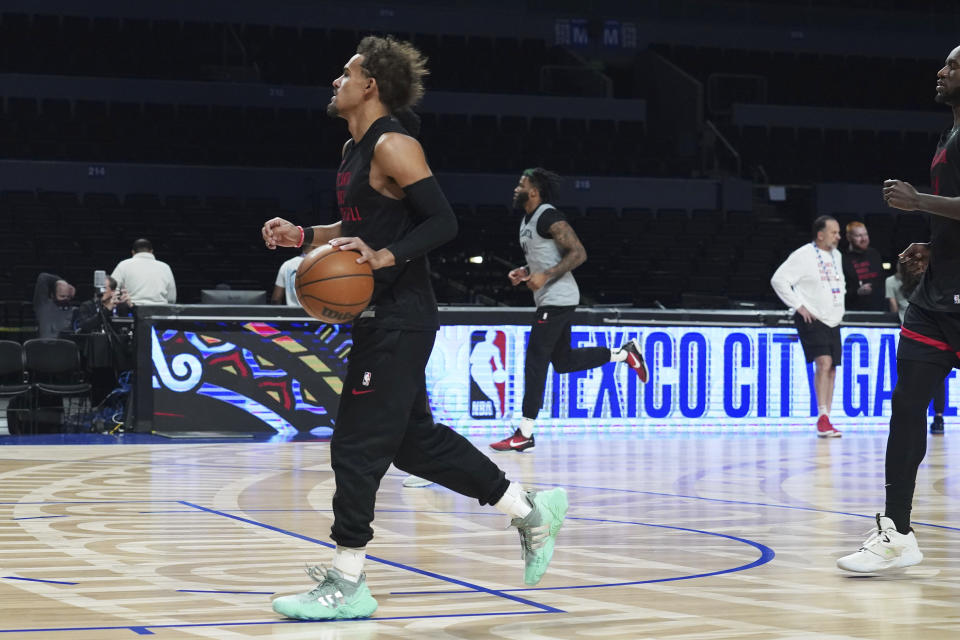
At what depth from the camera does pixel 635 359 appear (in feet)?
32.3

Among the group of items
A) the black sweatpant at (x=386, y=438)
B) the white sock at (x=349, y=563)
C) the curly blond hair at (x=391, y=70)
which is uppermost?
the curly blond hair at (x=391, y=70)

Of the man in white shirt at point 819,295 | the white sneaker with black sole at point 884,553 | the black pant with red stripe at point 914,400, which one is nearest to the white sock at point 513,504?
the white sneaker with black sole at point 884,553

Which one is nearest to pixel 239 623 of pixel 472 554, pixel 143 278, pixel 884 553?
pixel 472 554

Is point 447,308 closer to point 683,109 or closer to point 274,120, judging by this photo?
point 274,120

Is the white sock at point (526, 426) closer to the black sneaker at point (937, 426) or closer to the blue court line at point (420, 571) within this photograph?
the blue court line at point (420, 571)

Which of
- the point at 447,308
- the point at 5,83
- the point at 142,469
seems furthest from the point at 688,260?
the point at 142,469

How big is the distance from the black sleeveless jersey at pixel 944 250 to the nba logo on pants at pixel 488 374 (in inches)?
253

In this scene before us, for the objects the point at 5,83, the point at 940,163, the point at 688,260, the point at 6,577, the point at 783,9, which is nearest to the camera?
the point at 6,577

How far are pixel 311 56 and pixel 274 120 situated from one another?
2.52 meters

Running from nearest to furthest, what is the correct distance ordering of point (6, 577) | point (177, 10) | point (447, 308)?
1. point (6, 577)
2. point (447, 308)
3. point (177, 10)

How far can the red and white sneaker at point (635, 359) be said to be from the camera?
Result: 978cm

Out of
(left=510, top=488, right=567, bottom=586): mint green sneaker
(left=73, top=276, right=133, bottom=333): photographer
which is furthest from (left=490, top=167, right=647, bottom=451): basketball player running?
(left=510, top=488, right=567, bottom=586): mint green sneaker

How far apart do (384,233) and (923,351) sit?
1.93 m

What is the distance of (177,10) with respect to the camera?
2350 cm
